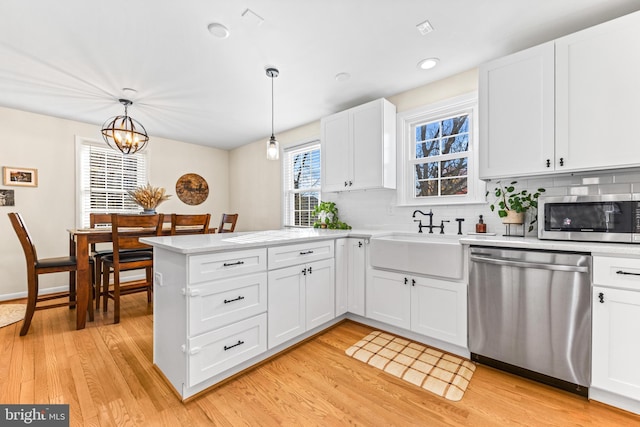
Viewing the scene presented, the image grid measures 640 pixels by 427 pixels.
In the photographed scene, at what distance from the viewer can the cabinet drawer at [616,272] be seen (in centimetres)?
148

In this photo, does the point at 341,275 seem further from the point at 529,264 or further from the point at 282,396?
the point at 529,264

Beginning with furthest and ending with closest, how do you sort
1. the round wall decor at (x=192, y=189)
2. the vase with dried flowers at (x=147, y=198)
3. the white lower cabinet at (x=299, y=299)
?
1. the round wall decor at (x=192, y=189)
2. the vase with dried flowers at (x=147, y=198)
3. the white lower cabinet at (x=299, y=299)

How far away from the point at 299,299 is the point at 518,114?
7.30 feet

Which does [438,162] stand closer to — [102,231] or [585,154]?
[585,154]

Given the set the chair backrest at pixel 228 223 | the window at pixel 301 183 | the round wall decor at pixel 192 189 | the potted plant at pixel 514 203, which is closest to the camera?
the potted plant at pixel 514 203

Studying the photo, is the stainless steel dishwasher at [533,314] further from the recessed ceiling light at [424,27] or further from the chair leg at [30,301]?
the chair leg at [30,301]

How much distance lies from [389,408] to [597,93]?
238 cm

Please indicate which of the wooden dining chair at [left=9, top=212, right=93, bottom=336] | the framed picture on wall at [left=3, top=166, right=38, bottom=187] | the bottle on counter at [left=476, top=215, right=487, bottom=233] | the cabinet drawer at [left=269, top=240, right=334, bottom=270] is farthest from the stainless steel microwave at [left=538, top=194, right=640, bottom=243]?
the framed picture on wall at [left=3, top=166, right=38, bottom=187]

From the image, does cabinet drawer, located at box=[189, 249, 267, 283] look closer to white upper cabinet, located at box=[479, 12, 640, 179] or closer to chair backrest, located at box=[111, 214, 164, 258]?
chair backrest, located at box=[111, 214, 164, 258]

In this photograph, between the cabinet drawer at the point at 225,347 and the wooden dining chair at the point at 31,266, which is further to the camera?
the wooden dining chair at the point at 31,266

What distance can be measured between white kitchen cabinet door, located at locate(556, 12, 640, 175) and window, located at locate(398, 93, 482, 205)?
73 cm

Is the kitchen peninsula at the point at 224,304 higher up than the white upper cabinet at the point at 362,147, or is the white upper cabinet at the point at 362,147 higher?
the white upper cabinet at the point at 362,147

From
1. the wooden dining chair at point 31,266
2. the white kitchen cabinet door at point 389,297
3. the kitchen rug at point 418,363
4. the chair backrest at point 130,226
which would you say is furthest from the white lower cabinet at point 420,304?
the wooden dining chair at point 31,266

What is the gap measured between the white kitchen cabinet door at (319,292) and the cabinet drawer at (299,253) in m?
0.07
